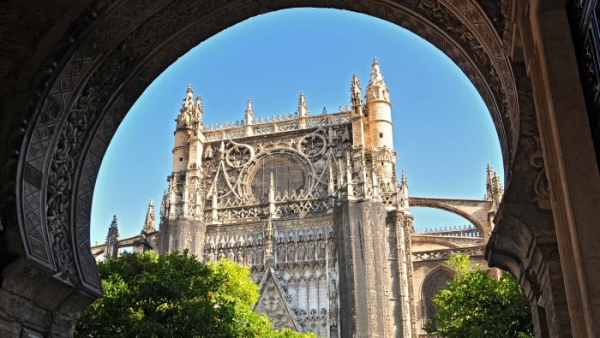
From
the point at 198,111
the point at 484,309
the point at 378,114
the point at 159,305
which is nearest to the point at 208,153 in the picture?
the point at 198,111

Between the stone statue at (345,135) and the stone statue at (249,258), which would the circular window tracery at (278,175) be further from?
the stone statue at (249,258)

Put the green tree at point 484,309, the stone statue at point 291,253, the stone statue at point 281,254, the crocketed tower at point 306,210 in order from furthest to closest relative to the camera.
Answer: the stone statue at point 281,254, the stone statue at point 291,253, the crocketed tower at point 306,210, the green tree at point 484,309

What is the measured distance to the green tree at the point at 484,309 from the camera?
1930 cm

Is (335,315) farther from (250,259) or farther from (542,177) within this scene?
(542,177)

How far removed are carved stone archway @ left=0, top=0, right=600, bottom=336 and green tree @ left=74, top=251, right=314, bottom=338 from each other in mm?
8862

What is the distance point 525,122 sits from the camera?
658cm

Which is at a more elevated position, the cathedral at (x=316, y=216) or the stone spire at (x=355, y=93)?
the stone spire at (x=355, y=93)

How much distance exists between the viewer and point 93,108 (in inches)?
320

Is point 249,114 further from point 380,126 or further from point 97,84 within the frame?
point 97,84

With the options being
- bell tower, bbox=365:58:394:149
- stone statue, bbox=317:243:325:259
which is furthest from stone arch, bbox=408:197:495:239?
stone statue, bbox=317:243:325:259

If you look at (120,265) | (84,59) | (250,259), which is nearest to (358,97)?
(250,259)

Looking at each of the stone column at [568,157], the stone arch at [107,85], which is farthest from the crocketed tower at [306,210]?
the stone column at [568,157]

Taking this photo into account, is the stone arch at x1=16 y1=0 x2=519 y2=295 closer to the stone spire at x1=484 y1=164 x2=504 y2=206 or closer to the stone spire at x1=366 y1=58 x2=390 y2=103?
the stone spire at x1=484 y1=164 x2=504 y2=206

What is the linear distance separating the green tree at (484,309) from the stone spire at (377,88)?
2014 centimetres
